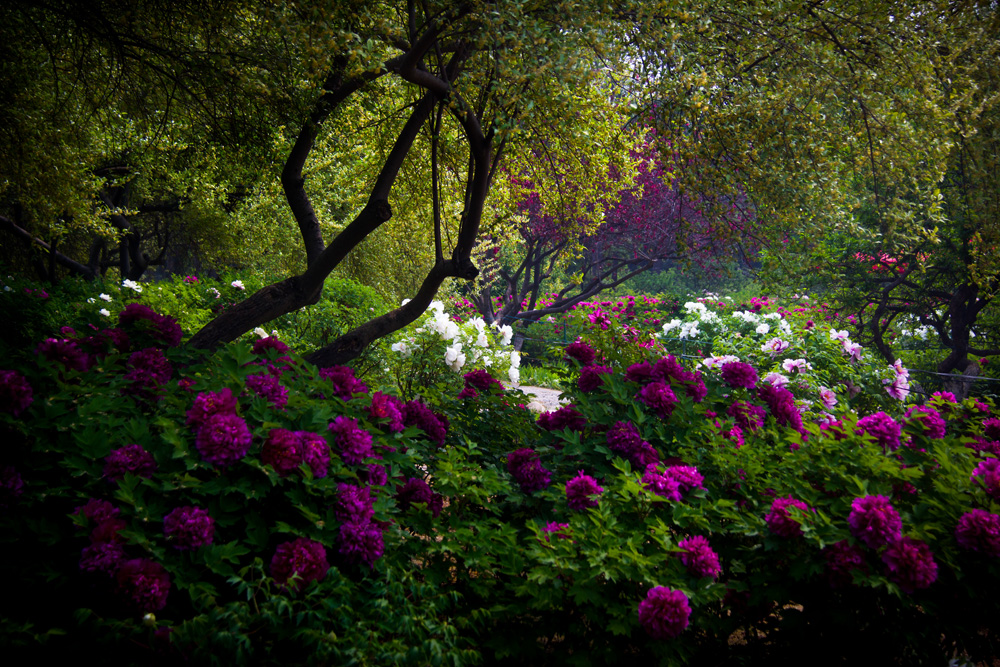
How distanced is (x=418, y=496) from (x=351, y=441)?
17.7 inches

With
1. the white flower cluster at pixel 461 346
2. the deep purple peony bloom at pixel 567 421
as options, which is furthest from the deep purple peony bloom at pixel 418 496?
the white flower cluster at pixel 461 346

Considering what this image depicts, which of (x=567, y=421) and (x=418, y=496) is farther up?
(x=567, y=421)

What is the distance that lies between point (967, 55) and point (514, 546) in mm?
7138

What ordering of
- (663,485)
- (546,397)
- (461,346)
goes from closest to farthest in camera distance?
(663,485)
(461,346)
(546,397)

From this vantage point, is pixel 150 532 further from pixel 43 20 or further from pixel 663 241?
pixel 663 241

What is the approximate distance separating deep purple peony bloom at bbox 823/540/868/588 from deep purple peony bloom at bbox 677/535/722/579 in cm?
37

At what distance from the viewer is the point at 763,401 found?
3566 millimetres

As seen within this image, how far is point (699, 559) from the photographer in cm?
220

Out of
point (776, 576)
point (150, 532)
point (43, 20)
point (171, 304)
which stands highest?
point (43, 20)

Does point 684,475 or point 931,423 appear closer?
point 684,475

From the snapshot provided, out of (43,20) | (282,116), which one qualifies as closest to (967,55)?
(282,116)

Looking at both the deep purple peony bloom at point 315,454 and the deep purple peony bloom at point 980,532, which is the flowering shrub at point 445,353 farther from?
the deep purple peony bloom at point 980,532

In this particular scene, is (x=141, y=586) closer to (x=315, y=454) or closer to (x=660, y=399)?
(x=315, y=454)

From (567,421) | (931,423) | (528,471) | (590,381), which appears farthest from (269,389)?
(931,423)
